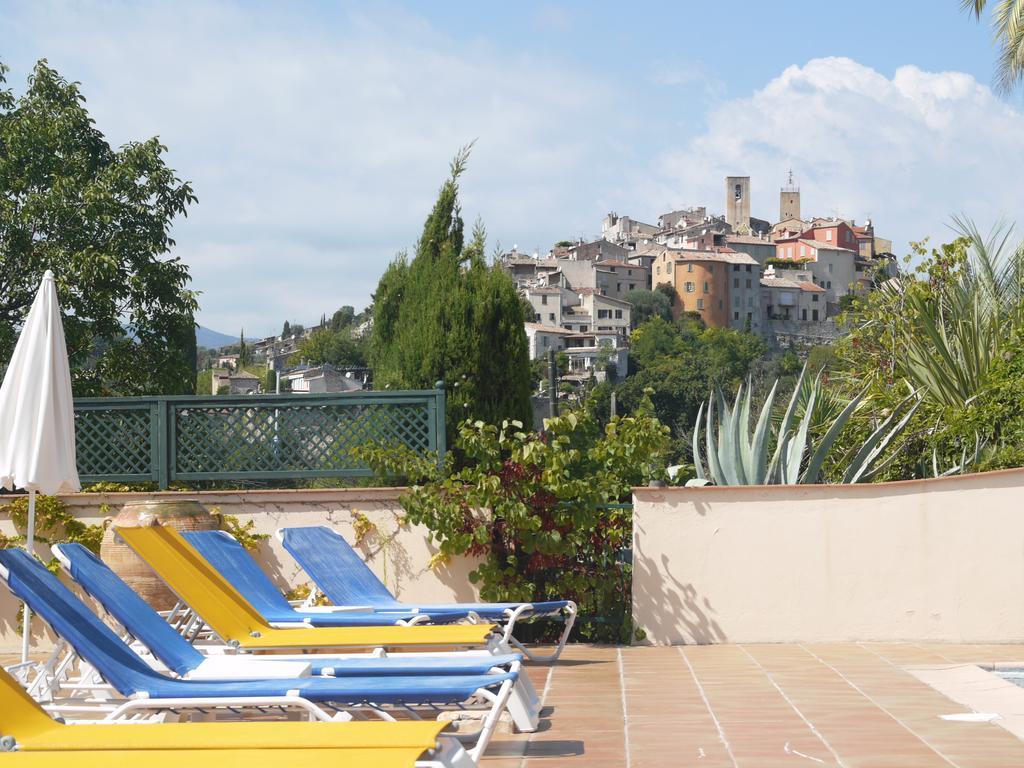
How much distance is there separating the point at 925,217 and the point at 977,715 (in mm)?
9068

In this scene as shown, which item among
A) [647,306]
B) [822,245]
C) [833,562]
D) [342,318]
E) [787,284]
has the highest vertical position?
[822,245]

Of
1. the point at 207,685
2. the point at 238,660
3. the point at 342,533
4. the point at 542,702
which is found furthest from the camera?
the point at 342,533

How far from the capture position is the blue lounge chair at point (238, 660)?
508 centimetres

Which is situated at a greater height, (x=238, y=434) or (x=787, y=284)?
(x=787, y=284)

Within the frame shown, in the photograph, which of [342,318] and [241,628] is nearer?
[241,628]

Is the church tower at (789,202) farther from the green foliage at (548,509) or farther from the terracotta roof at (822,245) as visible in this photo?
the green foliage at (548,509)

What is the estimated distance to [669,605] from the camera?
8.74 meters

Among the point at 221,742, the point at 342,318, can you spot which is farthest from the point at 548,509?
the point at 342,318

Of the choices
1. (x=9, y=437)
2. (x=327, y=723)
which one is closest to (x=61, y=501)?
(x=9, y=437)

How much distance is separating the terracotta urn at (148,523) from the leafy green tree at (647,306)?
12434 cm

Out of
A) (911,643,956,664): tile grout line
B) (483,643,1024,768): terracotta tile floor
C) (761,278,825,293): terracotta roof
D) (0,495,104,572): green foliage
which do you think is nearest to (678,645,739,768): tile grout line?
(483,643,1024,768): terracotta tile floor

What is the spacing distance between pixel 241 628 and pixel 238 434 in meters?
3.81

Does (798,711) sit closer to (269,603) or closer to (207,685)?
(207,685)

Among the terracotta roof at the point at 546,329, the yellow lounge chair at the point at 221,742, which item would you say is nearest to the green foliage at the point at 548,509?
the yellow lounge chair at the point at 221,742
